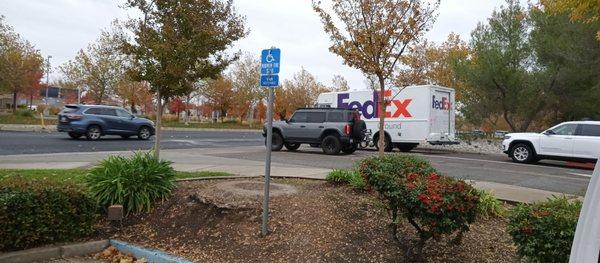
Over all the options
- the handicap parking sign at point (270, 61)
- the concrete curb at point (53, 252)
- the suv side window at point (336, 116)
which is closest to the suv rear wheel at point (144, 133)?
the suv side window at point (336, 116)

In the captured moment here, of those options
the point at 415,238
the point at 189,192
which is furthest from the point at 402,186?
the point at 189,192

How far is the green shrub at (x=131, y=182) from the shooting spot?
266 inches

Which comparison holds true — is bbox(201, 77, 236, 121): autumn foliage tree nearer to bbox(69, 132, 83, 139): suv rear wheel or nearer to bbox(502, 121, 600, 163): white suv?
bbox(69, 132, 83, 139): suv rear wheel

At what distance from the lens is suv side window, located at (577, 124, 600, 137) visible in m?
16.4

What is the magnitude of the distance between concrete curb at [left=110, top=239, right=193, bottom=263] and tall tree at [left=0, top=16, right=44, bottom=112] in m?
30.3

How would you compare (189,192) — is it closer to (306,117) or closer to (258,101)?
(306,117)

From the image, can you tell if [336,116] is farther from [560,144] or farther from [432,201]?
[432,201]

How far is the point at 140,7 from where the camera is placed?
876 cm

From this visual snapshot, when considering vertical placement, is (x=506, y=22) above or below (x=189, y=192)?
above

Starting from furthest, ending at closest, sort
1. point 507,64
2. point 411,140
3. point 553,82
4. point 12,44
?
point 12,44 < point 507,64 < point 553,82 < point 411,140

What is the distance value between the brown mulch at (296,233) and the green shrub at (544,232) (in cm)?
125

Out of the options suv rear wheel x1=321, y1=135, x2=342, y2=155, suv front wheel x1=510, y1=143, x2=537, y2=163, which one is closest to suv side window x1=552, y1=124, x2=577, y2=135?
suv front wheel x1=510, y1=143, x2=537, y2=163

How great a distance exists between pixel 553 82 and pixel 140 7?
19841 mm

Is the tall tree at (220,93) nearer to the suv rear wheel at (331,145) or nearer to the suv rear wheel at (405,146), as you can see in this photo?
the suv rear wheel at (405,146)
